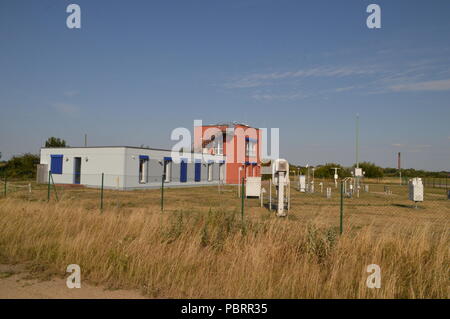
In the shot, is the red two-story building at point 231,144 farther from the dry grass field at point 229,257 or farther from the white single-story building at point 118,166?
the dry grass field at point 229,257

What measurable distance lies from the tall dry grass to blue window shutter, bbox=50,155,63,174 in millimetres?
25436

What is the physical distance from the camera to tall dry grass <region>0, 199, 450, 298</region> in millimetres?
4738

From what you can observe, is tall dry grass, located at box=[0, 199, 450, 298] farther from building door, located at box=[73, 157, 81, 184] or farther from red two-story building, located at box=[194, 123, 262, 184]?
red two-story building, located at box=[194, 123, 262, 184]

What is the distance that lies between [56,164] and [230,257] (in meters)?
30.1

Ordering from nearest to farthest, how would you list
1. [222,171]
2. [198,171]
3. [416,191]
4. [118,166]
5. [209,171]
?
1. [416,191]
2. [118,166]
3. [198,171]
4. [209,171]
5. [222,171]

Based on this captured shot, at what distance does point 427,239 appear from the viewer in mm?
6363

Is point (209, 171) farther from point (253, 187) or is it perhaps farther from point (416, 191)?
point (416, 191)

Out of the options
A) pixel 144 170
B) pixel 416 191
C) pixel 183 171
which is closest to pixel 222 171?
pixel 183 171

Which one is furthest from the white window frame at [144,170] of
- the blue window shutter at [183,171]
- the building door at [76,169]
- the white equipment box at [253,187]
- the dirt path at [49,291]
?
the dirt path at [49,291]

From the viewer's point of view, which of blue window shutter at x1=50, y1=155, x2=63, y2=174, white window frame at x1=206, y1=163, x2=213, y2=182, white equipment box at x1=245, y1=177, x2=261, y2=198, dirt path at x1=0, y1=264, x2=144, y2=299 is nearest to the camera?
dirt path at x1=0, y1=264, x2=144, y2=299

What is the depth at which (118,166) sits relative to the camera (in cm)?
2812

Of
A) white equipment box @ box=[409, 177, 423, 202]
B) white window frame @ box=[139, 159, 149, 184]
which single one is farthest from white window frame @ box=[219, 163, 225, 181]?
white equipment box @ box=[409, 177, 423, 202]

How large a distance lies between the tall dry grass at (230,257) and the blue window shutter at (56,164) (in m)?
25.4
